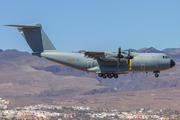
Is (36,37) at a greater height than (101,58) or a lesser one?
greater

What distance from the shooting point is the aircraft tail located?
41281mm

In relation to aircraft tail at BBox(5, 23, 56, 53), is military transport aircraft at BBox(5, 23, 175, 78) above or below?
below

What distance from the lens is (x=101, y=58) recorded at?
127ft

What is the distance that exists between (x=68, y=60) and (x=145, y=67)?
10529 millimetres

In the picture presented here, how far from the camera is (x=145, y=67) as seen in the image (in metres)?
39.1

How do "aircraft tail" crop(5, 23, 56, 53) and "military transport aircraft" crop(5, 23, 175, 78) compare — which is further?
"aircraft tail" crop(5, 23, 56, 53)

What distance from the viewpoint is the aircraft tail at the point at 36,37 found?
41.3 meters

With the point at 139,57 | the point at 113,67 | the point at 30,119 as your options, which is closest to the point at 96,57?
the point at 113,67

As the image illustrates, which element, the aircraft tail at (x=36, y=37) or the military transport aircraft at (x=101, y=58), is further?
the aircraft tail at (x=36, y=37)

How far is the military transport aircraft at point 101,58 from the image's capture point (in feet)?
127

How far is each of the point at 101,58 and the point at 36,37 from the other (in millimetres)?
9878

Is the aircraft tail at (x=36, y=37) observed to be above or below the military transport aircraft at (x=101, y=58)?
above

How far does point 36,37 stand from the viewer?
41.8m

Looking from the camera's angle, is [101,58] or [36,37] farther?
[36,37]
